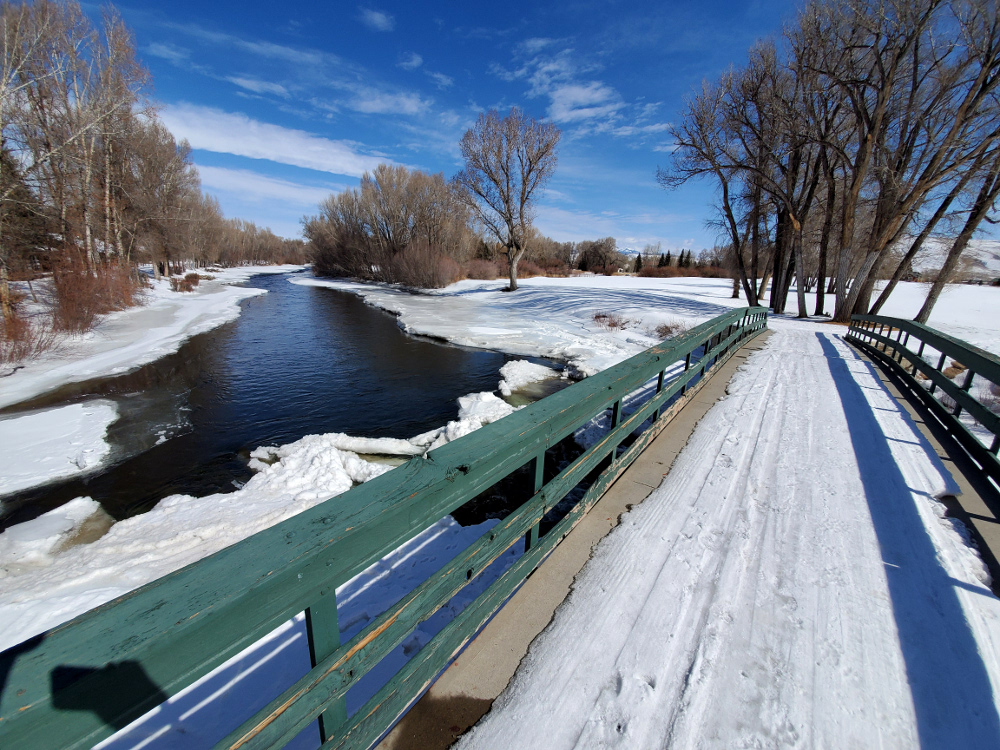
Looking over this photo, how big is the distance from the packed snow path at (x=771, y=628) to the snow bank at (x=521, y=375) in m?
6.17

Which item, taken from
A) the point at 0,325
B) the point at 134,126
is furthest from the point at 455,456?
the point at 134,126

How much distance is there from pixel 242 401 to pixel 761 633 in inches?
402

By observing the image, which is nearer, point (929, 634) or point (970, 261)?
point (929, 634)

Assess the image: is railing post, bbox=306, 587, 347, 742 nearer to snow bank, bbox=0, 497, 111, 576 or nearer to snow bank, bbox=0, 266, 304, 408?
snow bank, bbox=0, 497, 111, 576

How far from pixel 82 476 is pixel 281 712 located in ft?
24.6

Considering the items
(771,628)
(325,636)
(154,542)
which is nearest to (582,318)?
(154,542)

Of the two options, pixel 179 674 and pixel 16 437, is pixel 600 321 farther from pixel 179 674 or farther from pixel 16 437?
pixel 179 674

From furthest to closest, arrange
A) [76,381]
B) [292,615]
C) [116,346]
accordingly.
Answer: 1. [116,346]
2. [76,381]
3. [292,615]

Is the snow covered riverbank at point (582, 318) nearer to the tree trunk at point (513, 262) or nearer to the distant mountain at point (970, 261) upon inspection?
the tree trunk at point (513, 262)

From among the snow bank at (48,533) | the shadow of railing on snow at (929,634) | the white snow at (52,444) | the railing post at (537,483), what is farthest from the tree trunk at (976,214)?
the white snow at (52,444)

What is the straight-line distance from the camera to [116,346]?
555 inches

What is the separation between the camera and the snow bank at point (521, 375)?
31.8 ft

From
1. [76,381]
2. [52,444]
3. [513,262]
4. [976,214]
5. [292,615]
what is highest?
[976,214]

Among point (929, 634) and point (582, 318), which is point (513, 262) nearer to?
point (582, 318)
